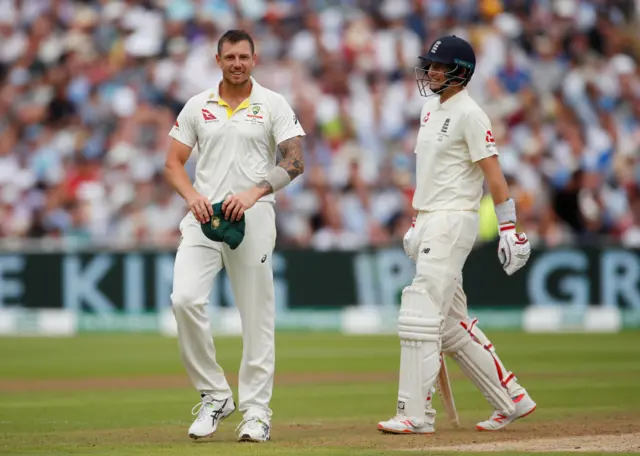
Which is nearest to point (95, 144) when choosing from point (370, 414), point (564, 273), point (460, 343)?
point (564, 273)

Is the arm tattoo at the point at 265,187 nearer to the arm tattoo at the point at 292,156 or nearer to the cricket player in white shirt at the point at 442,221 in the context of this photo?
the arm tattoo at the point at 292,156

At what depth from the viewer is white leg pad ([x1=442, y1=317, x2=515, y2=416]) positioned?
7.71 m

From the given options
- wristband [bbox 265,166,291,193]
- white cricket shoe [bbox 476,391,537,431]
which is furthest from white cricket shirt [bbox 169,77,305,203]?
white cricket shoe [bbox 476,391,537,431]

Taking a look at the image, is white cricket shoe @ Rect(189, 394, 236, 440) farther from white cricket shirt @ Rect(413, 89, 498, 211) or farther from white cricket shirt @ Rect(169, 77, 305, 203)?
white cricket shirt @ Rect(413, 89, 498, 211)

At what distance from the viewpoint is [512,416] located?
7.82 m

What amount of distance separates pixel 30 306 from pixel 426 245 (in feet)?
35.6

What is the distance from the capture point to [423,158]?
7566mm

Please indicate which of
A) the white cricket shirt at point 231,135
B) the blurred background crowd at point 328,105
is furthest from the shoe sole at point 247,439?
the blurred background crowd at point 328,105

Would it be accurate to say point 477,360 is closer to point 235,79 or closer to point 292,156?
point 292,156

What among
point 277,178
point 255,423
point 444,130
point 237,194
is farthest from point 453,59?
point 255,423

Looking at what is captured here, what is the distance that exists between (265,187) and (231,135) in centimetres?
37

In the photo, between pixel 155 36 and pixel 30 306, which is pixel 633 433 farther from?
pixel 155 36

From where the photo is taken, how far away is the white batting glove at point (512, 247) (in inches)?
292

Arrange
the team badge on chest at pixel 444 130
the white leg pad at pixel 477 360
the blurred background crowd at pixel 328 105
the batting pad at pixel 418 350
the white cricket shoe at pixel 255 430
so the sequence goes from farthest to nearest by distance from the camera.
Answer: the blurred background crowd at pixel 328 105, the white leg pad at pixel 477 360, the team badge on chest at pixel 444 130, the batting pad at pixel 418 350, the white cricket shoe at pixel 255 430
